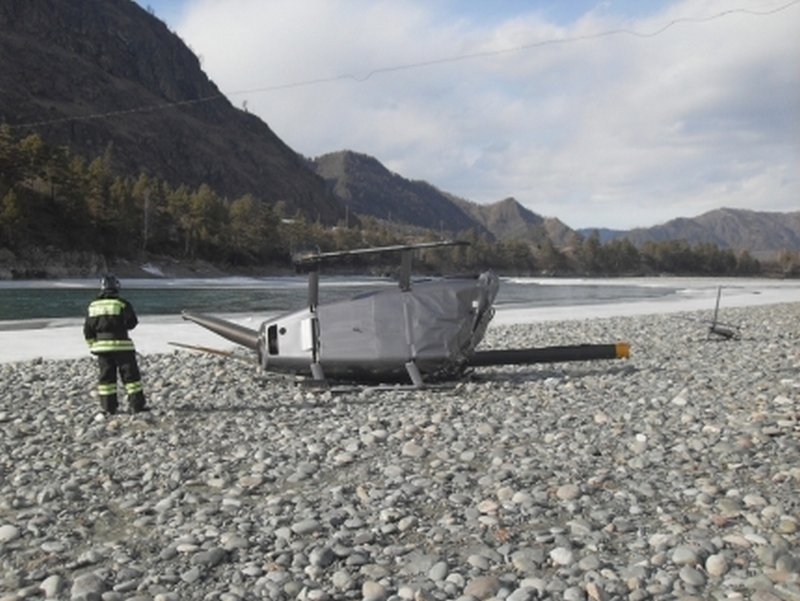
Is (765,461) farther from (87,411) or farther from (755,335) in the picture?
(755,335)

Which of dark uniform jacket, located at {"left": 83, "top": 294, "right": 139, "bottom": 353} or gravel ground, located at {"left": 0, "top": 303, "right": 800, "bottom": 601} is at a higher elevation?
dark uniform jacket, located at {"left": 83, "top": 294, "right": 139, "bottom": 353}

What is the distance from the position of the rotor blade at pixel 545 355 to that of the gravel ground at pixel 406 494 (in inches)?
32.0

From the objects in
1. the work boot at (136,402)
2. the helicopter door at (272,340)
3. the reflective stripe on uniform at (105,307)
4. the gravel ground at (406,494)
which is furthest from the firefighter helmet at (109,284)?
the helicopter door at (272,340)

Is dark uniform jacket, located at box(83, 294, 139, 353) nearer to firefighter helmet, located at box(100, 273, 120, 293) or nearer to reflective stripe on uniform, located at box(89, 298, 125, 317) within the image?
reflective stripe on uniform, located at box(89, 298, 125, 317)

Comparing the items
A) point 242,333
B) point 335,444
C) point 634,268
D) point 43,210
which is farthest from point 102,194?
point 634,268

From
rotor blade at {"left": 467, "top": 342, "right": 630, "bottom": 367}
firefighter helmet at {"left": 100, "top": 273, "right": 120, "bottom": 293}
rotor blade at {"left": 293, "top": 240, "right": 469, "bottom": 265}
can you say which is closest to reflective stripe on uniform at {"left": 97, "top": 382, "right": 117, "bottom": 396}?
firefighter helmet at {"left": 100, "top": 273, "right": 120, "bottom": 293}

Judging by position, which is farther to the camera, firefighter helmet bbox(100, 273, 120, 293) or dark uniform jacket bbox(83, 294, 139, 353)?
firefighter helmet bbox(100, 273, 120, 293)

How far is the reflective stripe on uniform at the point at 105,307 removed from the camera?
9.41 m

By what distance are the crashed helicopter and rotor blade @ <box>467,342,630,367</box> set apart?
1.52 feet

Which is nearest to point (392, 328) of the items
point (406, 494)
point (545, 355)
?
point (545, 355)

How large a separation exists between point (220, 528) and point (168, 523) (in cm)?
48

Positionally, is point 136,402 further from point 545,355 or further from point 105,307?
point 545,355

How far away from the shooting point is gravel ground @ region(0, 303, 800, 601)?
4.42 metres

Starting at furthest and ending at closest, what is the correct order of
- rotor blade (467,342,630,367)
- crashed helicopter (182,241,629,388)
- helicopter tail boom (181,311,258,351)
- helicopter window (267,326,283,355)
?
helicopter tail boom (181,311,258,351) → rotor blade (467,342,630,367) → helicopter window (267,326,283,355) → crashed helicopter (182,241,629,388)
